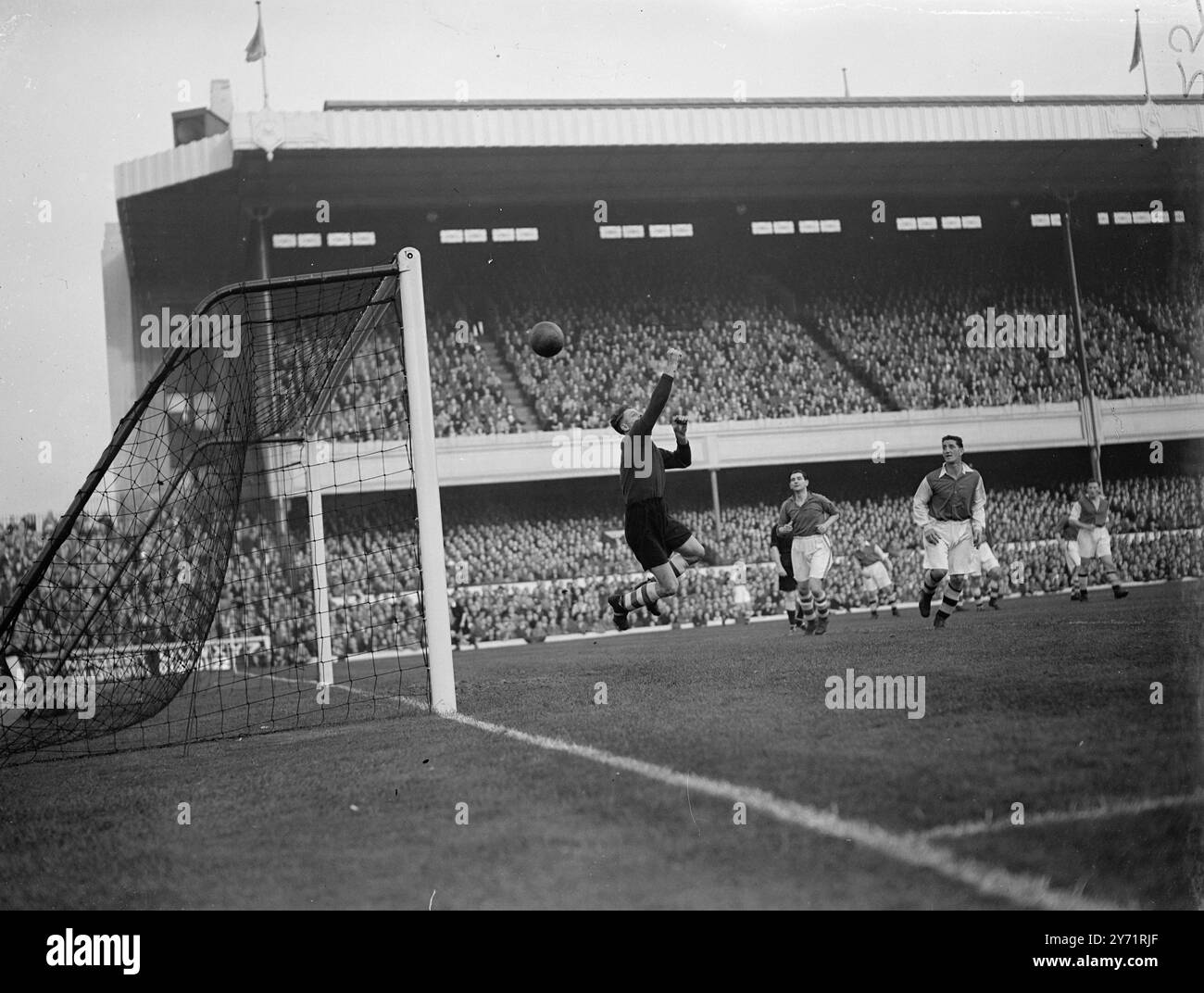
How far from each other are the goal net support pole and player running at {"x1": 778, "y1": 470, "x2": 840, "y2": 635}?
593 centimetres

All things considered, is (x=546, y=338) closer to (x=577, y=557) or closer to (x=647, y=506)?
(x=647, y=506)

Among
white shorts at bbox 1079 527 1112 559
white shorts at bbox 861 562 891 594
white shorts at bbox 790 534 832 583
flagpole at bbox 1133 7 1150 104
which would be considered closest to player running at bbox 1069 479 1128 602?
white shorts at bbox 1079 527 1112 559

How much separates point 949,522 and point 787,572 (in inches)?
124

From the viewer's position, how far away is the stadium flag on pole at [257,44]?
304 inches

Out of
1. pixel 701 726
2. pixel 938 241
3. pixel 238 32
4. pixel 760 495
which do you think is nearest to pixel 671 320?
pixel 760 495

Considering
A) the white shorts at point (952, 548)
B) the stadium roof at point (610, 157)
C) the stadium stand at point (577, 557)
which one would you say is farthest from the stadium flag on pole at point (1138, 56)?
the stadium roof at point (610, 157)

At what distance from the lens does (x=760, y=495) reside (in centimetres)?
2595

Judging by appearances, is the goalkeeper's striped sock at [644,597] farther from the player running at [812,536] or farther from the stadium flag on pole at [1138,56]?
the stadium flag on pole at [1138,56]

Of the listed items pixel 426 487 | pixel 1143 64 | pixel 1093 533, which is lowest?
pixel 1093 533

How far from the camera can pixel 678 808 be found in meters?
4.46

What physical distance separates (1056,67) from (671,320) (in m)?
19.2

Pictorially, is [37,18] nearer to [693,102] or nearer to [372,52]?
[372,52]

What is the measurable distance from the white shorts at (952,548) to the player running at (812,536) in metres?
1.49

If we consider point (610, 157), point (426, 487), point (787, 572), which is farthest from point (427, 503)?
point (610, 157)
